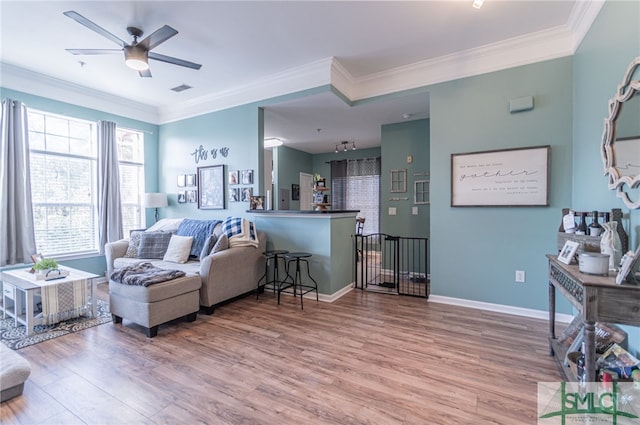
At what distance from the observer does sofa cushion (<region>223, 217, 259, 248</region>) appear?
3.66m

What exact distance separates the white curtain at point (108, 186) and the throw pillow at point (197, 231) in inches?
52.9

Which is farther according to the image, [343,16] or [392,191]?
[392,191]

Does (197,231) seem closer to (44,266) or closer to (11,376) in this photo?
(44,266)

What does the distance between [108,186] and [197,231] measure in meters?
1.92

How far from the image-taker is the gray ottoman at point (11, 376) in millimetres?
1729

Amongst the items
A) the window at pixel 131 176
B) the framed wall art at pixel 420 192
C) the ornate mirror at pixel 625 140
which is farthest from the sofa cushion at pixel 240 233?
the ornate mirror at pixel 625 140

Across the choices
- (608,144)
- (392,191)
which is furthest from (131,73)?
(608,144)

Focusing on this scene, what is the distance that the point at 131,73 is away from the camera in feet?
12.6

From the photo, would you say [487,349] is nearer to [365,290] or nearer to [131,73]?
[365,290]

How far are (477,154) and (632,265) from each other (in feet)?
6.97

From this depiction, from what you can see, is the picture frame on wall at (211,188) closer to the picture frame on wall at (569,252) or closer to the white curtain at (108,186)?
the white curtain at (108,186)

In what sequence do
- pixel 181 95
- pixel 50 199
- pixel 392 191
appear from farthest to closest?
pixel 392 191, pixel 181 95, pixel 50 199

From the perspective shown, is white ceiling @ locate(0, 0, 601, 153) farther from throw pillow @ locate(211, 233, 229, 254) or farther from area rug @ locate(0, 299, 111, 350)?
area rug @ locate(0, 299, 111, 350)

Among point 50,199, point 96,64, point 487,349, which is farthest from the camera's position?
point 50,199
